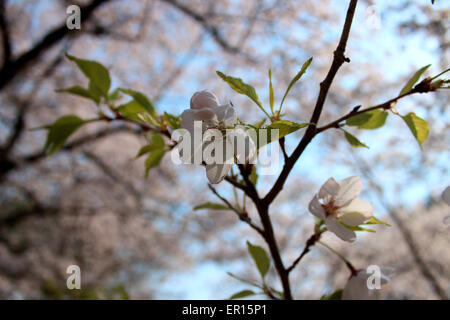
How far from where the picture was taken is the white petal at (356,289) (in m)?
0.33

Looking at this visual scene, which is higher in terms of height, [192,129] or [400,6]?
[400,6]

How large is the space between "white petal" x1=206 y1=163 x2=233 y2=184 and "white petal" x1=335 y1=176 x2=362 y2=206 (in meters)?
0.15

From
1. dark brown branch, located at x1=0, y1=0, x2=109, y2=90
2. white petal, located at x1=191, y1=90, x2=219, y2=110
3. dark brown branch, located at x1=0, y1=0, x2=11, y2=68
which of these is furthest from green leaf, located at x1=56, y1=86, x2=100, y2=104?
dark brown branch, located at x1=0, y1=0, x2=11, y2=68

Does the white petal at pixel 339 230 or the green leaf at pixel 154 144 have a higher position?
the green leaf at pixel 154 144

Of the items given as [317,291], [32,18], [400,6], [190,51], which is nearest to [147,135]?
[400,6]

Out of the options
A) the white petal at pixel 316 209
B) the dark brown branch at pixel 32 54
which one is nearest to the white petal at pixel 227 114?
the white petal at pixel 316 209

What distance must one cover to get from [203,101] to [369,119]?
199 mm

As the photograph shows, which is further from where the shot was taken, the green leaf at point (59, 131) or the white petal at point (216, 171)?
the green leaf at point (59, 131)

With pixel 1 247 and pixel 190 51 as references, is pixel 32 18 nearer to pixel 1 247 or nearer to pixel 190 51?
pixel 190 51

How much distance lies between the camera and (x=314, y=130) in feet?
0.94

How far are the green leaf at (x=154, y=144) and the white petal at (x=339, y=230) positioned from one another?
254mm

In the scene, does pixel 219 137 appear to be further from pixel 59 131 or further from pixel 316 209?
pixel 59 131

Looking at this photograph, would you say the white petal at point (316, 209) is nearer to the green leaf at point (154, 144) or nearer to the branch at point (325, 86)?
the branch at point (325, 86)
